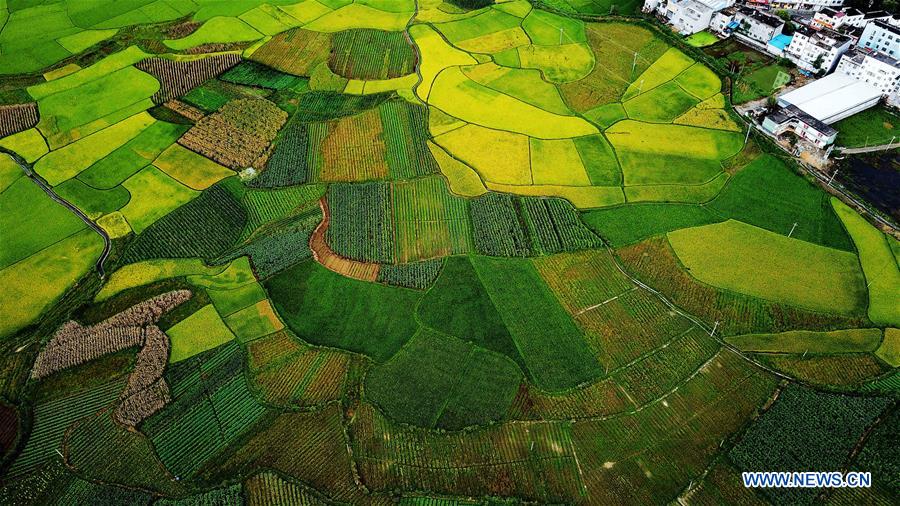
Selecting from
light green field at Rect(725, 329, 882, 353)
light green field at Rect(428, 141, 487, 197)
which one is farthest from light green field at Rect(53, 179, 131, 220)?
light green field at Rect(725, 329, 882, 353)

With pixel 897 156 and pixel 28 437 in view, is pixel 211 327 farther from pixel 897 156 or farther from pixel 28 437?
pixel 897 156

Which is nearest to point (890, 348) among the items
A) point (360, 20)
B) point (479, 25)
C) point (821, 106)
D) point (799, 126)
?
point (799, 126)

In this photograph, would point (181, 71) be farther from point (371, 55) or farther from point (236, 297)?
point (236, 297)

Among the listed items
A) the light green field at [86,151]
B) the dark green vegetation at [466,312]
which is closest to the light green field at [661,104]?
the dark green vegetation at [466,312]

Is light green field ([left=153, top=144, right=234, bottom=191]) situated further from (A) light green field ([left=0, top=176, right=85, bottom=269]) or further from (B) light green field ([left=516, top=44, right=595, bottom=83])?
(B) light green field ([left=516, top=44, right=595, bottom=83])

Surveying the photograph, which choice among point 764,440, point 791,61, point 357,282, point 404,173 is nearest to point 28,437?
point 357,282
